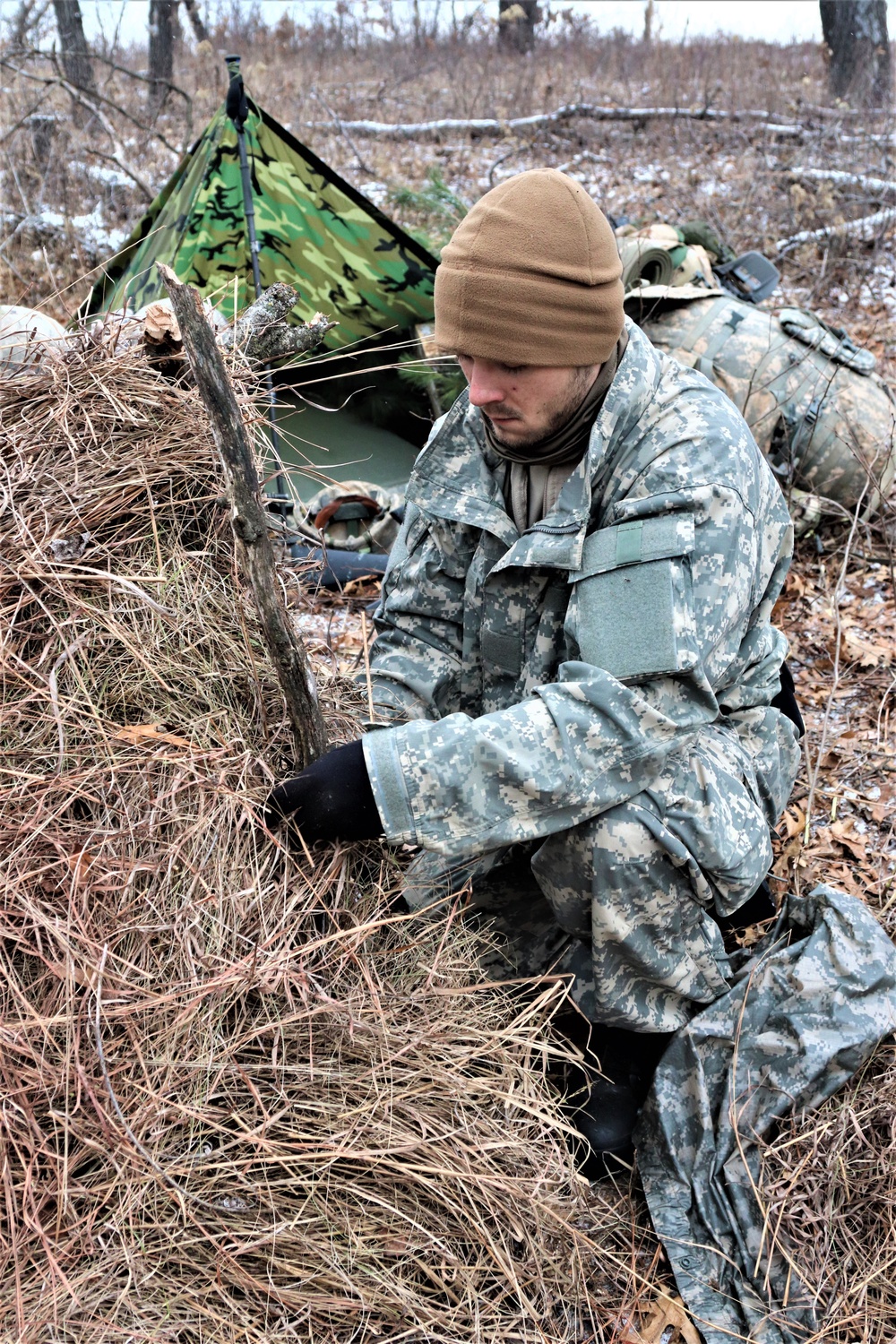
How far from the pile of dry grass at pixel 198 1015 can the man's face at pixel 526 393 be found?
21.6 inches

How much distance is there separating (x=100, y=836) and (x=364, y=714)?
720mm

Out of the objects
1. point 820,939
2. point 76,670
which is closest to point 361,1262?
point 76,670

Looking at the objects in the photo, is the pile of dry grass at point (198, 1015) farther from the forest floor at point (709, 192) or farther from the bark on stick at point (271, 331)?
the forest floor at point (709, 192)

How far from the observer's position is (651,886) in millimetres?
2076

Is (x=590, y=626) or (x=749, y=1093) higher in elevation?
(x=590, y=626)

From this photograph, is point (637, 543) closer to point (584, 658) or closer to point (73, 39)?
point (584, 658)

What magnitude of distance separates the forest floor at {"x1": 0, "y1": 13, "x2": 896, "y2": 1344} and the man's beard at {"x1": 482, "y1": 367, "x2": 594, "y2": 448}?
58 cm

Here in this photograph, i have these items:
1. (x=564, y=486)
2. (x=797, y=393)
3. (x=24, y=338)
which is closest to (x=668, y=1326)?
(x=564, y=486)

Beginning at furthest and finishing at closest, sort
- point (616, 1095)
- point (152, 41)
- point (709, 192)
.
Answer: point (152, 41), point (709, 192), point (616, 1095)

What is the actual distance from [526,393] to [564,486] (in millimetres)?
188

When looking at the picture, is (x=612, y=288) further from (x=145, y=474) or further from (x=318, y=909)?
(x=318, y=909)

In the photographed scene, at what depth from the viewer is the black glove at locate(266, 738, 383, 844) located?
1863 millimetres

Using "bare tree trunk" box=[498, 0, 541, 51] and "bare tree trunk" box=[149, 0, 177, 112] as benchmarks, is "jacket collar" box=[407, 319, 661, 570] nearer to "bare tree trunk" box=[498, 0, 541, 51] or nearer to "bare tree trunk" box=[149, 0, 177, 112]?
"bare tree trunk" box=[149, 0, 177, 112]

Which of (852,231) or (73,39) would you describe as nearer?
(852,231)
